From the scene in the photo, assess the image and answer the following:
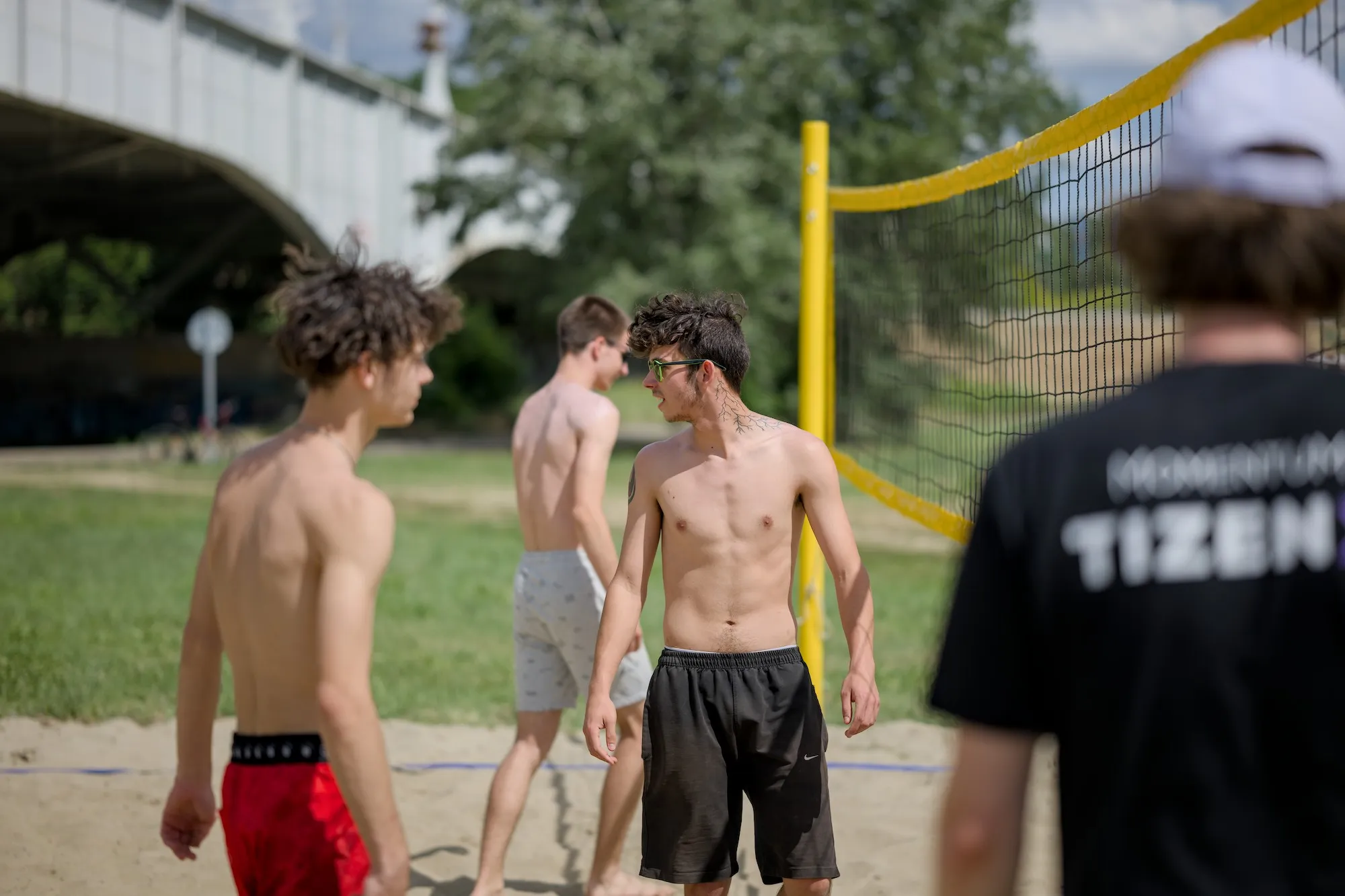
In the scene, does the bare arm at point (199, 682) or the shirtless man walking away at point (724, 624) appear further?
the shirtless man walking away at point (724, 624)

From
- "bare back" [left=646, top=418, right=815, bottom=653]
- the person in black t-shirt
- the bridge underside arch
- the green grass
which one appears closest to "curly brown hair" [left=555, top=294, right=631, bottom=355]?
"bare back" [left=646, top=418, right=815, bottom=653]

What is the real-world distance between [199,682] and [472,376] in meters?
31.9

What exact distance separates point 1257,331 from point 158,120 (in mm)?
23348

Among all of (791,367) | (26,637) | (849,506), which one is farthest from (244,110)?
(26,637)

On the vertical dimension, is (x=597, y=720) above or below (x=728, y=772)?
above

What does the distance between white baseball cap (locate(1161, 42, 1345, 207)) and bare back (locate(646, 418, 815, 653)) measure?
210cm

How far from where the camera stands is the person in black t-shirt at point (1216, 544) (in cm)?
137

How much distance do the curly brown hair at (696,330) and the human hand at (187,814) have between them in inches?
62.6

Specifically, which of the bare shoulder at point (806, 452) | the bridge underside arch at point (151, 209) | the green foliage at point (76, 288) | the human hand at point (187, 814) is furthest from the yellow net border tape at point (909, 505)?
the green foliage at point (76, 288)

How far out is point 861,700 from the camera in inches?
128

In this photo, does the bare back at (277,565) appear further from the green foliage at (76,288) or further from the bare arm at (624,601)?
the green foliage at (76,288)

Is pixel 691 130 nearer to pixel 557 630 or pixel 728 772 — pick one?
pixel 557 630

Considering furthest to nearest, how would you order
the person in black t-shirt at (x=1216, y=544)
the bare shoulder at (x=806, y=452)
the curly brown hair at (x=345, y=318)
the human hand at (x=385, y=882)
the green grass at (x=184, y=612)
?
the green grass at (x=184, y=612) < the bare shoulder at (x=806, y=452) < the curly brown hair at (x=345, y=318) < the human hand at (x=385, y=882) < the person in black t-shirt at (x=1216, y=544)

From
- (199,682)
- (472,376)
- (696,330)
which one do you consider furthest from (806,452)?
(472,376)
